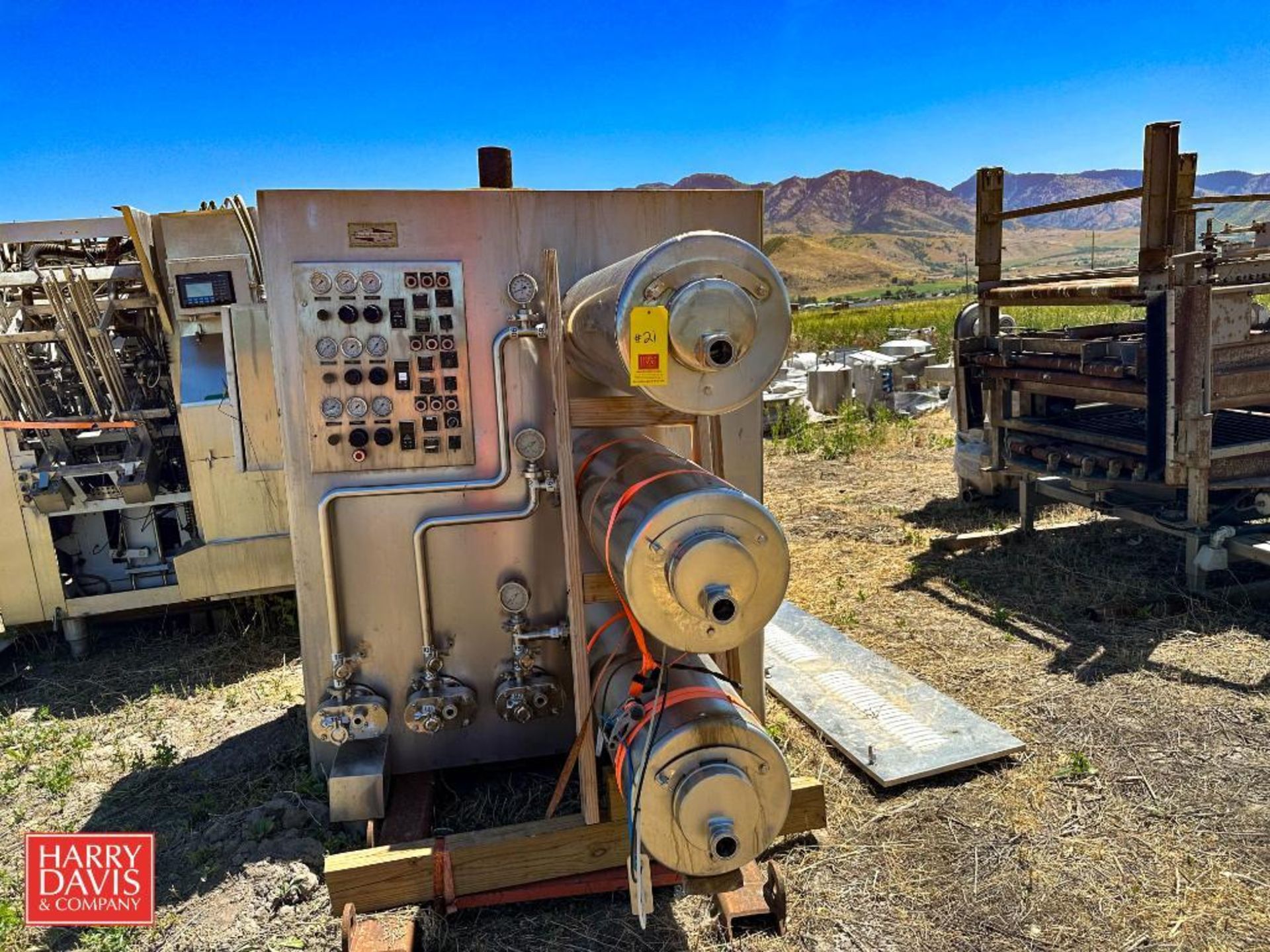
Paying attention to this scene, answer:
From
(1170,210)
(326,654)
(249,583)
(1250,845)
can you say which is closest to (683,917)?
(326,654)

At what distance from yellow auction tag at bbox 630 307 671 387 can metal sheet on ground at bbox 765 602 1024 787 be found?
2.26m

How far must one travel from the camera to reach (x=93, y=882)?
2891mm

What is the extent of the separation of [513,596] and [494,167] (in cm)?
190

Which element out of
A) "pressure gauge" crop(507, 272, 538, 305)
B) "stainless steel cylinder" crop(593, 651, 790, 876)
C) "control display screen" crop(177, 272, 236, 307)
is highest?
"control display screen" crop(177, 272, 236, 307)

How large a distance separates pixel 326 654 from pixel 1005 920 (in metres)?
2.66

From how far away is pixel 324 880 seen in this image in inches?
126

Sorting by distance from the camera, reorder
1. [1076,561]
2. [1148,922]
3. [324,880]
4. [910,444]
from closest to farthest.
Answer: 1. [1148,922]
2. [324,880]
3. [1076,561]
4. [910,444]

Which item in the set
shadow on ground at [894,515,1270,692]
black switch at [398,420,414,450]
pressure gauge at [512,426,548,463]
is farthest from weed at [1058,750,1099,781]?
black switch at [398,420,414,450]

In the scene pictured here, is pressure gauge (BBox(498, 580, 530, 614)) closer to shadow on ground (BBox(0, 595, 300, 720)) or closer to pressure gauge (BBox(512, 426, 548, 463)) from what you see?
pressure gauge (BBox(512, 426, 548, 463))

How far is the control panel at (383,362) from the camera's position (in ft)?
11.1

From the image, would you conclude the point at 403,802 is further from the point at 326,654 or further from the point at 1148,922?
the point at 1148,922

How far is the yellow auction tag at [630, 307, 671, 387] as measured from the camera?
7.47 ft

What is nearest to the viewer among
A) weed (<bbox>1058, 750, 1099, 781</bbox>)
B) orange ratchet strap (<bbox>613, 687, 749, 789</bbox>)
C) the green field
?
orange ratchet strap (<bbox>613, 687, 749, 789</bbox>)

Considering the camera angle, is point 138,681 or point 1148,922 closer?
point 1148,922
